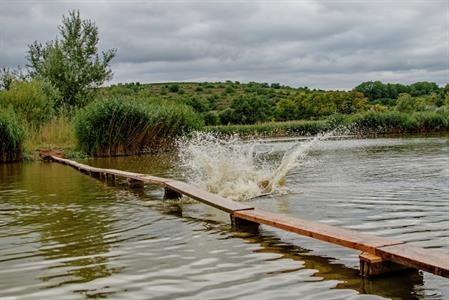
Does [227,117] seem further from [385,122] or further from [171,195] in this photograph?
[171,195]

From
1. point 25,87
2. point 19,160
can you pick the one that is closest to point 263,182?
point 19,160

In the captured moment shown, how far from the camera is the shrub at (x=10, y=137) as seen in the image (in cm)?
2405

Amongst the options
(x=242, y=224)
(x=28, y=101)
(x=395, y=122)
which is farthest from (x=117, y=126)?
(x=395, y=122)

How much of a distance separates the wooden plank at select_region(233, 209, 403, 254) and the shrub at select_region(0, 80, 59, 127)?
26.3 meters

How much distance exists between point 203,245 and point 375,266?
2.20 meters

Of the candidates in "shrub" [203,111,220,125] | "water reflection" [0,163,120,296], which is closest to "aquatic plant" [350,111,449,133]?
"shrub" [203,111,220,125]

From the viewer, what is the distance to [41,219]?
855 centimetres

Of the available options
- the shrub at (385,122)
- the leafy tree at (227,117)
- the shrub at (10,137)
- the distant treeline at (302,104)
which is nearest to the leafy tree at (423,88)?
the distant treeline at (302,104)

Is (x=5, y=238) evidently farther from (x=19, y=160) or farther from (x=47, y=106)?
(x=47, y=106)

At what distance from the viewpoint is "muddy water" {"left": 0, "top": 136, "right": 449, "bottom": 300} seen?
4.68m

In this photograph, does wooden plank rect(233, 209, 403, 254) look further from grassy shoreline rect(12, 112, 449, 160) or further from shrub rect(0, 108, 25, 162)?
grassy shoreline rect(12, 112, 449, 160)

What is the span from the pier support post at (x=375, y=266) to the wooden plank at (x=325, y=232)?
125 millimetres

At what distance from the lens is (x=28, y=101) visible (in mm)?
31250

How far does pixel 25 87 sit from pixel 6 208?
23.2 metres
